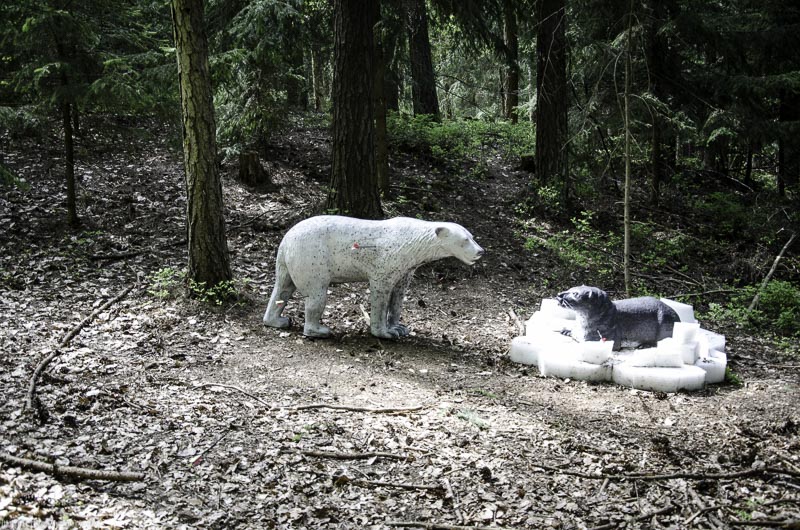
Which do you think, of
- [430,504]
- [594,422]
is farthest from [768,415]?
[430,504]

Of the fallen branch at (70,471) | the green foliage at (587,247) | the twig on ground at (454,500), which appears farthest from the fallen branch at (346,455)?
the green foliage at (587,247)

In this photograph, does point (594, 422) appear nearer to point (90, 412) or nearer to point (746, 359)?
point (746, 359)

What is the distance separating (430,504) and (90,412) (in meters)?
2.80

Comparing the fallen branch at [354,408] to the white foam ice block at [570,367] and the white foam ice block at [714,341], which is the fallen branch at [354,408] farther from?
the white foam ice block at [714,341]

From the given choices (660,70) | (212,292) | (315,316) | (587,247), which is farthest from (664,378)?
(660,70)

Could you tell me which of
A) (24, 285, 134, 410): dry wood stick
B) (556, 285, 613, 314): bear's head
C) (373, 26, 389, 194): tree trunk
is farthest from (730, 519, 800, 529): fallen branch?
(373, 26, 389, 194): tree trunk

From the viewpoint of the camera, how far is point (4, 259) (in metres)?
8.91

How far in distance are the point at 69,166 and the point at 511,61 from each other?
8.05m

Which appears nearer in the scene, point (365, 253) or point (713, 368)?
point (713, 368)

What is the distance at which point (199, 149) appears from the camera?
7602mm

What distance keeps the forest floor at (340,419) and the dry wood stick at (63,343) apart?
0.06 meters

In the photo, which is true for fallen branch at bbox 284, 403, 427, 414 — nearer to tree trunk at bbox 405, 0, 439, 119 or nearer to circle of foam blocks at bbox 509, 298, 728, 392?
circle of foam blocks at bbox 509, 298, 728, 392

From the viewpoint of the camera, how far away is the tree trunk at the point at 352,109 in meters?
9.61

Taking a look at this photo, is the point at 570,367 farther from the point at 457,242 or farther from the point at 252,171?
the point at 252,171
